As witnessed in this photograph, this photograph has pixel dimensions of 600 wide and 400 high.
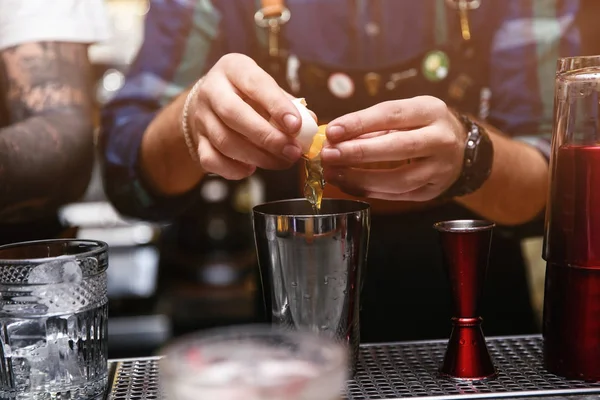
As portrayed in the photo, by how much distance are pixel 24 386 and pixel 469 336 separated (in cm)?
67

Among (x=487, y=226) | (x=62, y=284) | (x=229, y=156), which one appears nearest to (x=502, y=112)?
(x=487, y=226)

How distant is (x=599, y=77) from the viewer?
1026 millimetres

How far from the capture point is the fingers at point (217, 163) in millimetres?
1155

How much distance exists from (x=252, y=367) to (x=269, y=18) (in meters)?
1.09

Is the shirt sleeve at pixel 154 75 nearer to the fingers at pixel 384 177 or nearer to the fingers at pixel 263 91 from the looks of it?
the fingers at pixel 263 91

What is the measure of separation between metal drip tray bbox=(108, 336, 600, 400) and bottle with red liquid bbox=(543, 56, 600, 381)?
48 mm

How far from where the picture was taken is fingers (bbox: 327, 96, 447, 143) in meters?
A: 1.03

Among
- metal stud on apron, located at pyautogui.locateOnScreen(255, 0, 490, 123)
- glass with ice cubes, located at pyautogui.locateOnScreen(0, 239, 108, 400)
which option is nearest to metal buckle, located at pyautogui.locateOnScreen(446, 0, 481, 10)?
metal stud on apron, located at pyautogui.locateOnScreen(255, 0, 490, 123)

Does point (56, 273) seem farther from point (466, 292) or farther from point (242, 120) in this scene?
point (466, 292)

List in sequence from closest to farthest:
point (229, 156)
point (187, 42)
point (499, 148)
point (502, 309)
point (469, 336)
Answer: point (469, 336), point (229, 156), point (499, 148), point (187, 42), point (502, 309)

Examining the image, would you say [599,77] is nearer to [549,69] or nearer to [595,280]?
[595,280]

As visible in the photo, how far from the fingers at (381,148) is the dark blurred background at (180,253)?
58 centimetres

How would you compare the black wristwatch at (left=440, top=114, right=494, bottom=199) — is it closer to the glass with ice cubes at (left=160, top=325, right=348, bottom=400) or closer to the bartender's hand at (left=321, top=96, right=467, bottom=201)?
the bartender's hand at (left=321, top=96, right=467, bottom=201)

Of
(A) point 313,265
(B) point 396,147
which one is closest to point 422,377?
(A) point 313,265
